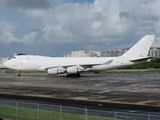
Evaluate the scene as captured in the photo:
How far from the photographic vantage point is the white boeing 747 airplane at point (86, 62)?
184 ft

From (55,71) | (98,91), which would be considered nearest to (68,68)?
(55,71)

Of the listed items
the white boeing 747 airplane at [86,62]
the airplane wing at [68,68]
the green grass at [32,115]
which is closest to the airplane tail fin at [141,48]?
the white boeing 747 airplane at [86,62]

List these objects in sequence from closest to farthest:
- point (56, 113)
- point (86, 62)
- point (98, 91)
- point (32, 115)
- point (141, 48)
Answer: point (56, 113) → point (32, 115) → point (98, 91) → point (86, 62) → point (141, 48)

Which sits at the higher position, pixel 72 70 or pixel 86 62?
pixel 86 62

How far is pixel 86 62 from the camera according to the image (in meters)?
57.2

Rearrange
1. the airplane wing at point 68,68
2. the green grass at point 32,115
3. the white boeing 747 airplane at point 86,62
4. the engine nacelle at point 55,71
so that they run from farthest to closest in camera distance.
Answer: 1. the white boeing 747 airplane at point 86,62
2. the airplane wing at point 68,68
3. the engine nacelle at point 55,71
4. the green grass at point 32,115

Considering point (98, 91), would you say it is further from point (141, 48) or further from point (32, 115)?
point (141, 48)

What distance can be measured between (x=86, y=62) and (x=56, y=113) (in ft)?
142

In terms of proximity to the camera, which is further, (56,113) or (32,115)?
(32,115)

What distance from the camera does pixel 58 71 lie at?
54031 millimetres

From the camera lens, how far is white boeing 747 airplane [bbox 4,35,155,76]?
56.2 metres

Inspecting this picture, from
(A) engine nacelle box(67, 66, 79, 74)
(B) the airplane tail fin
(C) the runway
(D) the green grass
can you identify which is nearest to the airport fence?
(D) the green grass

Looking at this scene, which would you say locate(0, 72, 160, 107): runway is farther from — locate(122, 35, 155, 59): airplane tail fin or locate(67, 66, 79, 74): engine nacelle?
locate(122, 35, 155, 59): airplane tail fin

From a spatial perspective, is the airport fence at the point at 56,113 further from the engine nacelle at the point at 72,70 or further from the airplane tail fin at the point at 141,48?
the airplane tail fin at the point at 141,48
